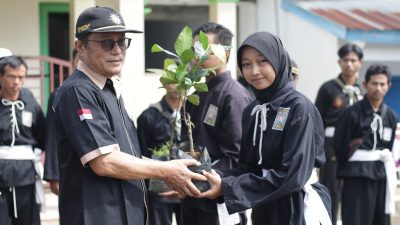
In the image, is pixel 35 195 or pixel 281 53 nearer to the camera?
pixel 281 53

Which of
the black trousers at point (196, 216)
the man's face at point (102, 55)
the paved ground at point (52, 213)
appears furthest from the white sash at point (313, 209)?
the paved ground at point (52, 213)

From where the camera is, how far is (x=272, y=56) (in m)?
4.46

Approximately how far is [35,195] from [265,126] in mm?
3081

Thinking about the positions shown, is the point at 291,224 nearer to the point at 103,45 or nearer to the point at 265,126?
the point at 265,126

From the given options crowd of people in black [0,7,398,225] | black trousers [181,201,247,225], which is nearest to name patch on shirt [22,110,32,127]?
crowd of people in black [0,7,398,225]

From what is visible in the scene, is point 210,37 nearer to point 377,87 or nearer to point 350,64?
point 377,87

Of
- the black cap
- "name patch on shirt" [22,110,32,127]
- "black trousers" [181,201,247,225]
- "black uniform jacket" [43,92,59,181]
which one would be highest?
the black cap

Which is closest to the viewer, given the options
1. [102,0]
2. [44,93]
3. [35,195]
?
[35,195]

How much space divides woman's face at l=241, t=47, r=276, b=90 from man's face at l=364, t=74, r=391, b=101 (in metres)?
3.18

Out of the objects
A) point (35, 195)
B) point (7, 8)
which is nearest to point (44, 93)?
point (7, 8)

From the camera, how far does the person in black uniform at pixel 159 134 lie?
7125 mm

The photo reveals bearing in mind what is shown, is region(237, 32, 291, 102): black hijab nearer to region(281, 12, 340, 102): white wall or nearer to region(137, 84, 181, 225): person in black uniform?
region(137, 84, 181, 225): person in black uniform

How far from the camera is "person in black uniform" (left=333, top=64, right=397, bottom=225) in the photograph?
24.3 ft

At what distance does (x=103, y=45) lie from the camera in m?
4.20
